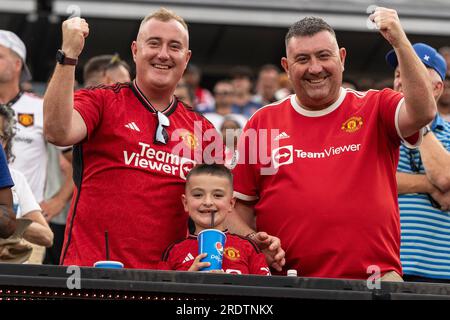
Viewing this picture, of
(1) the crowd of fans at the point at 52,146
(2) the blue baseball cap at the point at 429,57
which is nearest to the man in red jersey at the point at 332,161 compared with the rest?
(1) the crowd of fans at the point at 52,146

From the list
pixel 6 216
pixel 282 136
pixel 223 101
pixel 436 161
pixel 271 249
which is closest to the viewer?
pixel 6 216

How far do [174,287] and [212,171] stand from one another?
1470 millimetres

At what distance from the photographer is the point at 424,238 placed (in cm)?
614

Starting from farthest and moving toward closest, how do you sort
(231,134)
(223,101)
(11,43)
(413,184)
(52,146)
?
1. (223,101)
2. (52,146)
3. (11,43)
4. (231,134)
5. (413,184)

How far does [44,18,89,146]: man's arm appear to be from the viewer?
479 cm

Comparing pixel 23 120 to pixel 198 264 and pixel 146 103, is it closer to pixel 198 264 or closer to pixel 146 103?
pixel 146 103

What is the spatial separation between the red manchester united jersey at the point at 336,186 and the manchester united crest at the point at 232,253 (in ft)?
0.94

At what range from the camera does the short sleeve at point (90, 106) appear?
511 cm

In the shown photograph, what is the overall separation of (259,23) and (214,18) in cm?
61

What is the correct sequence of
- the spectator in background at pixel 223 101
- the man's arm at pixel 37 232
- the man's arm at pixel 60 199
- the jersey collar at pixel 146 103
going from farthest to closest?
the spectator in background at pixel 223 101 < the man's arm at pixel 60 199 < the man's arm at pixel 37 232 < the jersey collar at pixel 146 103

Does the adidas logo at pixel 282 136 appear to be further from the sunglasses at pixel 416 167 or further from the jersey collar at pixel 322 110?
the sunglasses at pixel 416 167

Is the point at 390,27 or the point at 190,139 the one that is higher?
the point at 390,27

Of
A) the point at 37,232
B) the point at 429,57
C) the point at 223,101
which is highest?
the point at 223,101

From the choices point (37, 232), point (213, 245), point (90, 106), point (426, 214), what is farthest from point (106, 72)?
point (213, 245)
